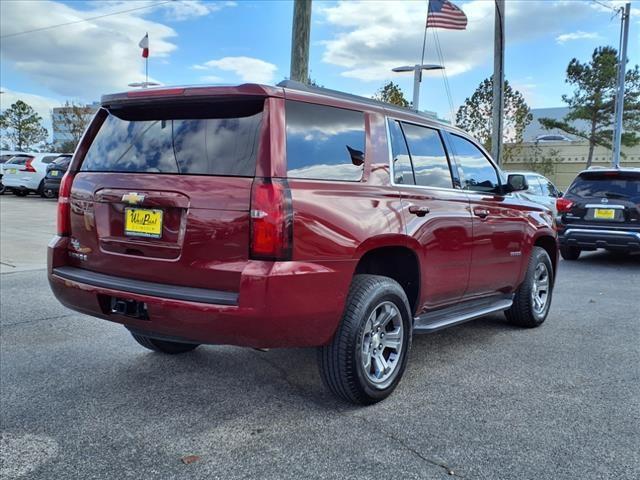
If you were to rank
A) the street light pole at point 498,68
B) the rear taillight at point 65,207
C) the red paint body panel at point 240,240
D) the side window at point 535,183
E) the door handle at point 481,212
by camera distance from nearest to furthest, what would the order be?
the red paint body panel at point 240,240 < the rear taillight at point 65,207 < the door handle at point 481,212 < the side window at point 535,183 < the street light pole at point 498,68

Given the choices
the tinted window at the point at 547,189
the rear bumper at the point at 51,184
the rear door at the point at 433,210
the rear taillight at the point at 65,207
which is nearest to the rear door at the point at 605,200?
the tinted window at the point at 547,189

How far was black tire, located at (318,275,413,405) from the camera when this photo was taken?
10.6ft

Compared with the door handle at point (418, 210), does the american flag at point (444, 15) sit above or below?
above

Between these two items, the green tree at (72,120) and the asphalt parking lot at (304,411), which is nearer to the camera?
the asphalt parking lot at (304,411)

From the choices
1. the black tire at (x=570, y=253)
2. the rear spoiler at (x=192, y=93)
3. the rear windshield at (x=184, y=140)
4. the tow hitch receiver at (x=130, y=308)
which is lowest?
the black tire at (x=570, y=253)

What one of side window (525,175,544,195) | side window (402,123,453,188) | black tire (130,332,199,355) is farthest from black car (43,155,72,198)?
side window (402,123,453,188)

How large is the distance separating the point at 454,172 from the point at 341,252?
169 cm

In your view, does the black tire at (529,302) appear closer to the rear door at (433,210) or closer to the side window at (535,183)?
the rear door at (433,210)

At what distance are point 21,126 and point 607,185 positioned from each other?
A: 59754 millimetres

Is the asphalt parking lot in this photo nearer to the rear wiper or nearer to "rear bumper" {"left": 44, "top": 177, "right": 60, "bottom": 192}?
the rear wiper

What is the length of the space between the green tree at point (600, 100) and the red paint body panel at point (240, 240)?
37429 mm

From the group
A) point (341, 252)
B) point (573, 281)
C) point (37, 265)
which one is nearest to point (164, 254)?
point (341, 252)

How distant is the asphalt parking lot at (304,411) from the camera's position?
275cm

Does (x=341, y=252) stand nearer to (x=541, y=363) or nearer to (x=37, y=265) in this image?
(x=541, y=363)
